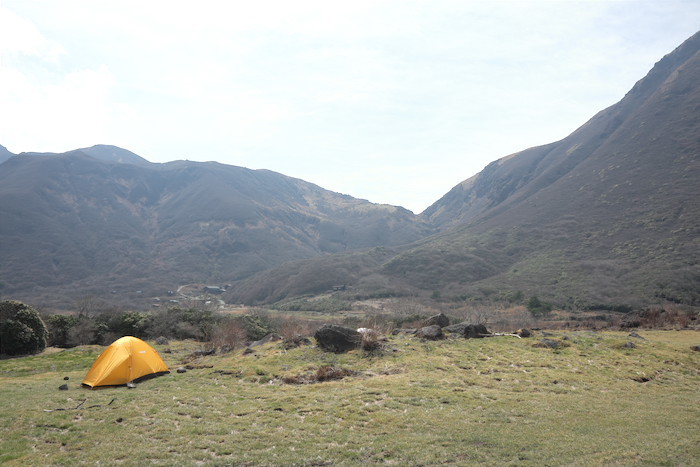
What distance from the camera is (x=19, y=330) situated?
2662 centimetres

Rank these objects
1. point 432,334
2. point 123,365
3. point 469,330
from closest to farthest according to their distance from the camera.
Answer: point 123,365
point 432,334
point 469,330

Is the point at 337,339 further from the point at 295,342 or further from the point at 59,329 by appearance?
the point at 59,329

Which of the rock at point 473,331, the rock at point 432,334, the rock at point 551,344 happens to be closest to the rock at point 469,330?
the rock at point 473,331

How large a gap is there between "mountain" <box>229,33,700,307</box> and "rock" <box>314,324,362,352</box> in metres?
68.1

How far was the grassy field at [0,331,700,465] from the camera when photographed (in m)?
9.50

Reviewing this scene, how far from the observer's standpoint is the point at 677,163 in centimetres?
11631

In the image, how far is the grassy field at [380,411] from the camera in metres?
9.50

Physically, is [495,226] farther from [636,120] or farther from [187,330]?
[187,330]

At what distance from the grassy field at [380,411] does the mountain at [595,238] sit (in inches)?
2574

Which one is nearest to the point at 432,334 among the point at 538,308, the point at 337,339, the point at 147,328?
the point at 337,339

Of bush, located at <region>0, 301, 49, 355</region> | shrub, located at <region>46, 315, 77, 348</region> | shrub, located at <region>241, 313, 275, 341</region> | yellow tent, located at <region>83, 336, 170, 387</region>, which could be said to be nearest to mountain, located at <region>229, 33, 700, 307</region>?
shrub, located at <region>241, 313, 275, 341</region>

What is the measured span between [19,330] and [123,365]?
51.9 feet

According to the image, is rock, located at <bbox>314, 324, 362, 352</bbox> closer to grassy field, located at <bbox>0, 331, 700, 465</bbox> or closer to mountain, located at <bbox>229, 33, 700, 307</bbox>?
grassy field, located at <bbox>0, 331, 700, 465</bbox>

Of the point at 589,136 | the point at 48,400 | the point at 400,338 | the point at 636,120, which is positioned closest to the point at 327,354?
the point at 400,338
